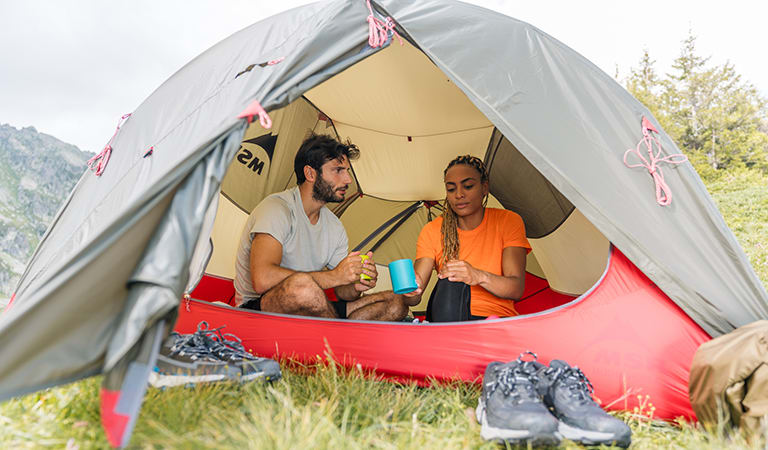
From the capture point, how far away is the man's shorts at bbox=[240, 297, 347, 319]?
2.22m

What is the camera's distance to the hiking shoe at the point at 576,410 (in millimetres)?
1158

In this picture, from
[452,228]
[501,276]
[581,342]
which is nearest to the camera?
[581,342]

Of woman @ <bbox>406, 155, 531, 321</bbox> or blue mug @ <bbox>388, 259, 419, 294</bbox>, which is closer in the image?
blue mug @ <bbox>388, 259, 419, 294</bbox>

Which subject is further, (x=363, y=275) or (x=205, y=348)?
(x=363, y=275)

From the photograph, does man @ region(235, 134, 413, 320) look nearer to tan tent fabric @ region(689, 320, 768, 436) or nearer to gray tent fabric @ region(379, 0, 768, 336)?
gray tent fabric @ region(379, 0, 768, 336)

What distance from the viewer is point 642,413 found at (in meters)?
1.47

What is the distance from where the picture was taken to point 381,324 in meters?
1.78

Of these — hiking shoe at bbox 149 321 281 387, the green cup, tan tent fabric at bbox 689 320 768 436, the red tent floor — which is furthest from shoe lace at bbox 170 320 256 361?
tan tent fabric at bbox 689 320 768 436

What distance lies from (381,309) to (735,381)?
1.39 m

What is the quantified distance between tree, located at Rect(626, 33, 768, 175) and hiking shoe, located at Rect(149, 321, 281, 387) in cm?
1727

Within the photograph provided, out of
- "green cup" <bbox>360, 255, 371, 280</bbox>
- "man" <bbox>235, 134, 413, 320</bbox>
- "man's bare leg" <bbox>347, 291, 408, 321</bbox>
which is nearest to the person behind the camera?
"green cup" <bbox>360, 255, 371, 280</bbox>

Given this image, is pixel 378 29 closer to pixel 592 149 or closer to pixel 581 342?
pixel 592 149

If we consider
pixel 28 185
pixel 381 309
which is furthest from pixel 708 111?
pixel 28 185

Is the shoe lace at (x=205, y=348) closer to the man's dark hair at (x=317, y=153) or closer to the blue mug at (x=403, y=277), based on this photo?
the blue mug at (x=403, y=277)
